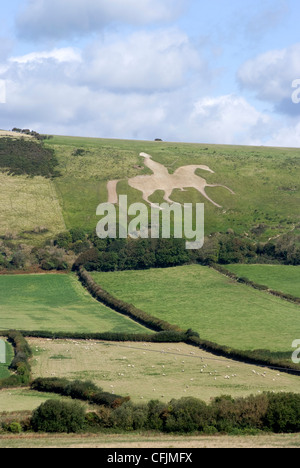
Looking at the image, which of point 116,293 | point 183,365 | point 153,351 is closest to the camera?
point 183,365

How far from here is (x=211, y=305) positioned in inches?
3113

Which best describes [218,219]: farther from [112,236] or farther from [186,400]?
[186,400]

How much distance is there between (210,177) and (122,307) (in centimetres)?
5696

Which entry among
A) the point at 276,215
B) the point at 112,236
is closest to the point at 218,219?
the point at 276,215

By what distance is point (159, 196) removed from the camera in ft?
396

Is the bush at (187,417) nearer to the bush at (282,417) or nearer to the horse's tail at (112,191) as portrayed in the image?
the bush at (282,417)

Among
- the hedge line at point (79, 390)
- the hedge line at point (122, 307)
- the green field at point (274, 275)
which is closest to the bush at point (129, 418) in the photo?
the hedge line at point (79, 390)

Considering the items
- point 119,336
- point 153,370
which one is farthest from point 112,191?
point 153,370

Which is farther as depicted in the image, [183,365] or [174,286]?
[174,286]

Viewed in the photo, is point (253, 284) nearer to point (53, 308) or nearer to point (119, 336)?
point (53, 308)

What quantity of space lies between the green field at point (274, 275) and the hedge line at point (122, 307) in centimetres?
1824

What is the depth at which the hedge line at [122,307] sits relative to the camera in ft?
228
